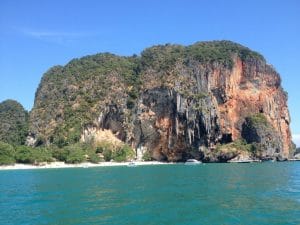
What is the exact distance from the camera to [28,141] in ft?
611

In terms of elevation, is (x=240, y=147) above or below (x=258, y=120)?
below

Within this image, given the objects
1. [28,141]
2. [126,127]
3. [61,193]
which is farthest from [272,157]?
[61,193]

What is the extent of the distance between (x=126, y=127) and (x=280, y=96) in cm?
6898

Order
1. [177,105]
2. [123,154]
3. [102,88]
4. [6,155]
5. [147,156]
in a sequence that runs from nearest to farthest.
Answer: [6,155], [123,154], [177,105], [147,156], [102,88]

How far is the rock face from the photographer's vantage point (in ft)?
573

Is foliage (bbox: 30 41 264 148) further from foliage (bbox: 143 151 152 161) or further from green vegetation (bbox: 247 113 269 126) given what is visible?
green vegetation (bbox: 247 113 269 126)

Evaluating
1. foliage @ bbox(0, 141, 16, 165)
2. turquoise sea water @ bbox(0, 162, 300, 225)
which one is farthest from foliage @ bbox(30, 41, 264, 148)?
turquoise sea water @ bbox(0, 162, 300, 225)

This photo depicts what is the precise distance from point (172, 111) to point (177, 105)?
4165mm

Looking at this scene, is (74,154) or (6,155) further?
(74,154)

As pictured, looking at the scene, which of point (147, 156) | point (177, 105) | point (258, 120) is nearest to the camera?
point (177, 105)

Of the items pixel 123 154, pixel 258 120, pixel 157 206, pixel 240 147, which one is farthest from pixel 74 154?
pixel 157 206

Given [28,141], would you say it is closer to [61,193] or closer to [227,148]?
[227,148]

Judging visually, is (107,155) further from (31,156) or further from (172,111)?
(172,111)

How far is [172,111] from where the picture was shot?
178000 mm
